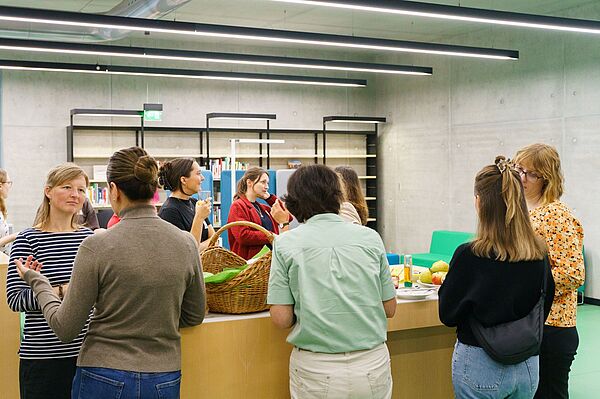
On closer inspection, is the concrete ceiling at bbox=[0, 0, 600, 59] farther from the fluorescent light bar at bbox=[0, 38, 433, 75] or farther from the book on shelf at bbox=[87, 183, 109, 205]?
the book on shelf at bbox=[87, 183, 109, 205]

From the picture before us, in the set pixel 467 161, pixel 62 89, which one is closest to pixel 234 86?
pixel 62 89

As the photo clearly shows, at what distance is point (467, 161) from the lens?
12047 mm

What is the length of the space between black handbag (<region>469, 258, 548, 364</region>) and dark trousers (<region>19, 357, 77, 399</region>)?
5.33 ft

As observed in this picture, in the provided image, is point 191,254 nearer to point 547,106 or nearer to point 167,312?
point 167,312

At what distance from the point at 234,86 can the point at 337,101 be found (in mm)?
2239

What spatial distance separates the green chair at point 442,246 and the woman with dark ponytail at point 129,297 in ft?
28.9

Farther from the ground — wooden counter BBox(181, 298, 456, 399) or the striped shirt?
the striped shirt

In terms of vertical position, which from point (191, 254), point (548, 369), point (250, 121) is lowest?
point (548, 369)

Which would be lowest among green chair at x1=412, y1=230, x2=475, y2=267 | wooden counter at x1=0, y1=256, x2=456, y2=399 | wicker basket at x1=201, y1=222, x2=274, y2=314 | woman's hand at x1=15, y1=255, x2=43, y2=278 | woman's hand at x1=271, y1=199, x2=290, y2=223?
green chair at x1=412, y1=230, x2=475, y2=267

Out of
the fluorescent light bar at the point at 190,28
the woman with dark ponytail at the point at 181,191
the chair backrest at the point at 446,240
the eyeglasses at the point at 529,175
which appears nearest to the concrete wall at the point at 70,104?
the chair backrest at the point at 446,240

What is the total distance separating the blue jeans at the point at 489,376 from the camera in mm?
2896

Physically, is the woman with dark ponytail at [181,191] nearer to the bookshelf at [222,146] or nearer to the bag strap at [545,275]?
the bag strap at [545,275]

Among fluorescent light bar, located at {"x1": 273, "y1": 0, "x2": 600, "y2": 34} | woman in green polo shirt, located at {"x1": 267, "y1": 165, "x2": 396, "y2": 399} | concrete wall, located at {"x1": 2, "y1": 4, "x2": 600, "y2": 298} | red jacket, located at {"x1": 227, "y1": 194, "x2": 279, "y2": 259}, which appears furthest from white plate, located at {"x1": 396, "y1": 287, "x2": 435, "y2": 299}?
concrete wall, located at {"x1": 2, "y1": 4, "x2": 600, "y2": 298}

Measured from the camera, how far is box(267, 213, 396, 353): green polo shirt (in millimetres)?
2711
